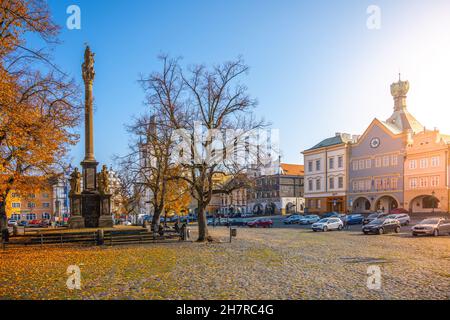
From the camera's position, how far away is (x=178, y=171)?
30.1 meters

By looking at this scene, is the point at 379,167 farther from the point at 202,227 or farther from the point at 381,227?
the point at 202,227

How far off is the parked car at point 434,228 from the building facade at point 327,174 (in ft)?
137

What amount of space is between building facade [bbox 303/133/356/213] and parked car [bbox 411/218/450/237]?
137 feet

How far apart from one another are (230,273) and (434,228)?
24253mm

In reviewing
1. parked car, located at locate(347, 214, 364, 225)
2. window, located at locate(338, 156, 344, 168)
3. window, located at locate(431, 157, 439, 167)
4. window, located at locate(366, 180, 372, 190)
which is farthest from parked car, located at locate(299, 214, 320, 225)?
window, located at locate(338, 156, 344, 168)

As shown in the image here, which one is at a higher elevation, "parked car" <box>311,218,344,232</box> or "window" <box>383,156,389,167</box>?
"window" <box>383,156,389,167</box>

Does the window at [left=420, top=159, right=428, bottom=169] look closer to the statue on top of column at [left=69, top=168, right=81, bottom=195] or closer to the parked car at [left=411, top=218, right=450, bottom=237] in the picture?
the parked car at [left=411, top=218, right=450, bottom=237]

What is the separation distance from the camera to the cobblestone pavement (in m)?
11.1

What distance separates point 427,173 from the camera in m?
59.0

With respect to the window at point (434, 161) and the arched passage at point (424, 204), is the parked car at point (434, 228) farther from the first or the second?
the arched passage at point (424, 204)

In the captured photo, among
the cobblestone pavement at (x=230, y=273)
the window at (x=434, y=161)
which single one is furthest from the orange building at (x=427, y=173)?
the cobblestone pavement at (x=230, y=273)

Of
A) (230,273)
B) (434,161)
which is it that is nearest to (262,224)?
(434,161)
